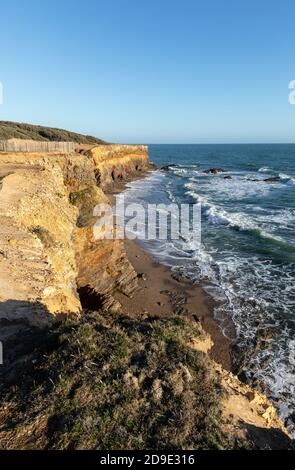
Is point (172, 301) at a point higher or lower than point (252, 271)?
lower

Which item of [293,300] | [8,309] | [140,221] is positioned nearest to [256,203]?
[140,221]

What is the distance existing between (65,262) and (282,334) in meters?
8.86

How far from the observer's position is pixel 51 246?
1059 centimetres

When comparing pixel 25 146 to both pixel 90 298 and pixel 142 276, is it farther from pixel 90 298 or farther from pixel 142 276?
pixel 90 298

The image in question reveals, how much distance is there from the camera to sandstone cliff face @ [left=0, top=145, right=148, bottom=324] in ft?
26.7

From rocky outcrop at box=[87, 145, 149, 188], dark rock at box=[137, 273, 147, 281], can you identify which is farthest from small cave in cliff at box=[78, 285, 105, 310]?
rocky outcrop at box=[87, 145, 149, 188]

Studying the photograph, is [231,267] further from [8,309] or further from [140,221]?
[8,309]

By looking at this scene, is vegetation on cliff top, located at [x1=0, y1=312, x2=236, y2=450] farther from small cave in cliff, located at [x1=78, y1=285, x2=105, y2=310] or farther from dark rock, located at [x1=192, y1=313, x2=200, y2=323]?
dark rock, located at [x1=192, y1=313, x2=200, y2=323]

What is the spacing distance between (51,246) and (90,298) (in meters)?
4.25

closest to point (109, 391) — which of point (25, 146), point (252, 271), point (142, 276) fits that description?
point (142, 276)

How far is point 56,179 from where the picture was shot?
17.2 metres

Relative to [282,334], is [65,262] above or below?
above
